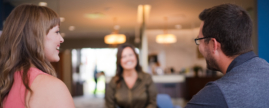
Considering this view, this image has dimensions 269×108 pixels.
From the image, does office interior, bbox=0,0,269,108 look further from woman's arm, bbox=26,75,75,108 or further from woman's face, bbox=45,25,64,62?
woman's arm, bbox=26,75,75,108

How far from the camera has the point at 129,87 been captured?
102 inches

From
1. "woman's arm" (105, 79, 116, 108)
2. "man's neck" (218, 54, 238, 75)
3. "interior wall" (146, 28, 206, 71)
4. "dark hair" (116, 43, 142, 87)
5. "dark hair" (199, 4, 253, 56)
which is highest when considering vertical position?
"dark hair" (199, 4, 253, 56)

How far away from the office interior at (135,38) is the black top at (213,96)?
1.04 m

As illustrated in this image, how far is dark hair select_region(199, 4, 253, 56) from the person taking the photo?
1048mm

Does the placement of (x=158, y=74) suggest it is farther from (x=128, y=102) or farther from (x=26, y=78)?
(x=26, y=78)

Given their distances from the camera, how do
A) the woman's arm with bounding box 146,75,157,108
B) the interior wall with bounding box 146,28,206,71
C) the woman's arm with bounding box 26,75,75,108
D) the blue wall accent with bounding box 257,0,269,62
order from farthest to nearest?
the interior wall with bounding box 146,28,206,71 → the woman's arm with bounding box 146,75,157,108 → the blue wall accent with bounding box 257,0,269,62 → the woman's arm with bounding box 26,75,75,108

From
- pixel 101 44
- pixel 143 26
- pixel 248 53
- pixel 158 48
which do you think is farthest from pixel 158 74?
pixel 248 53

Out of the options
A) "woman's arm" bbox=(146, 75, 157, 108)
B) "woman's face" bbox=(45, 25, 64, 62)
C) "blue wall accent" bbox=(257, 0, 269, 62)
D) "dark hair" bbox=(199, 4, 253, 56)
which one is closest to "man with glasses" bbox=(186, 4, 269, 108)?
"dark hair" bbox=(199, 4, 253, 56)

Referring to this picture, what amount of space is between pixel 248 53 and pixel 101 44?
7.34m

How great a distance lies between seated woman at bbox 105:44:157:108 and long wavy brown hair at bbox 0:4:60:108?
1559mm

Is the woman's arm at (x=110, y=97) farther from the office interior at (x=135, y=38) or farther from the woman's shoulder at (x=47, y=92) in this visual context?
the woman's shoulder at (x=47, y=92)

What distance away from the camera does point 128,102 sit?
248 cm

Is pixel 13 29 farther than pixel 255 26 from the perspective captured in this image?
No

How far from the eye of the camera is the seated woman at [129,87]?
2.49 metres
